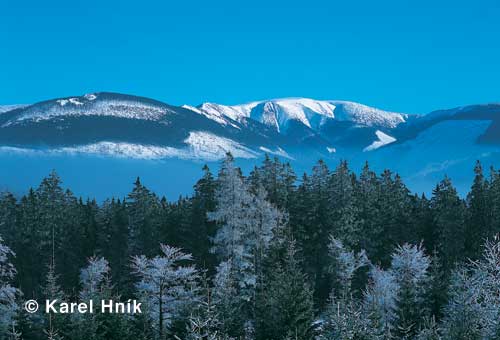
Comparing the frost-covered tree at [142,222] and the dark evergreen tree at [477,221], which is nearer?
the dark evergreen tree at [477,221]

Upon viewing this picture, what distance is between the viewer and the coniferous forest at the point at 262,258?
41.9 m

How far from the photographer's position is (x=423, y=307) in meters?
49.0

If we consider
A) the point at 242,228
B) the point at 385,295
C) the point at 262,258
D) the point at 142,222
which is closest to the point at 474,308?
the point at 385,295

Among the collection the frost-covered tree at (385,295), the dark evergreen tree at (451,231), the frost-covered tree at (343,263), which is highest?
the dark evergreen tree at (451,231)

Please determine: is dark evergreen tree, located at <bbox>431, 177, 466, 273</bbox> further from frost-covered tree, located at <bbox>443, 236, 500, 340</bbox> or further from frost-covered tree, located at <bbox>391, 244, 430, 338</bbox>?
frost-covered tree, located at <bbox>443, 236, 500, 340</bbox>

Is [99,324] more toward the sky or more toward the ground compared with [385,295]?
more toward the ground

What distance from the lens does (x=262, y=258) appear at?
55812 mm

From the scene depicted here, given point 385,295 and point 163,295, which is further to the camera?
point 385,295

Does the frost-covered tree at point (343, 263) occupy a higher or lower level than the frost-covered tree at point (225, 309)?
higher

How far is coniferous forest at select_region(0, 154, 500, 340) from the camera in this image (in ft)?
137

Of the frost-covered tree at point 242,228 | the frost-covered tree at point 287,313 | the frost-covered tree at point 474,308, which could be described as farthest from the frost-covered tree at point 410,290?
→ the frost-covered tree at point 242,228

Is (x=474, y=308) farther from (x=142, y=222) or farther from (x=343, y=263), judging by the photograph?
(x=142, y=222)

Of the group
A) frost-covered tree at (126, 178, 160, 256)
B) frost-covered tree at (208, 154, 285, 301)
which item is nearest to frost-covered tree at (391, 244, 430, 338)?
frost-covered tree at (208, 154, 285, 301)

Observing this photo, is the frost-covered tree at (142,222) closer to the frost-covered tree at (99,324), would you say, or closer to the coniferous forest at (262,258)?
the coniferous forest at (262,258)
